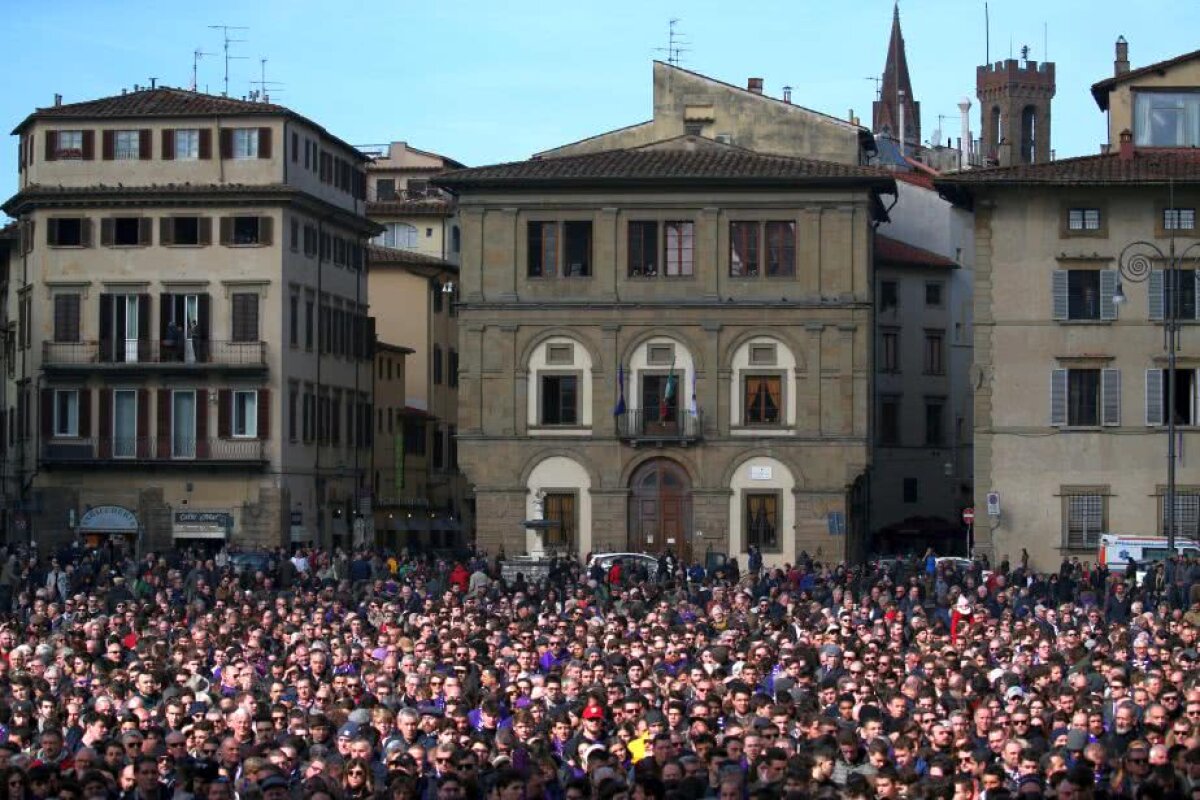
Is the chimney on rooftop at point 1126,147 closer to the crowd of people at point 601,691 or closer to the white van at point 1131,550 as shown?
the white van at point 1131,550

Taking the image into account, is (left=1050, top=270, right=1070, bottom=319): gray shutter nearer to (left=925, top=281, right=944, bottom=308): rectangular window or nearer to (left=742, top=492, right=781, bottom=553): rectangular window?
(left=742, top=492, right=781, bottom=553): rectangular window

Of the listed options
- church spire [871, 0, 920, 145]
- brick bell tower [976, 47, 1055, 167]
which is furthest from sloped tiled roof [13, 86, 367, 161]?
church spire [871, 0, 920, 145]

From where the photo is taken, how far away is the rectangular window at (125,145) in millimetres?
73438

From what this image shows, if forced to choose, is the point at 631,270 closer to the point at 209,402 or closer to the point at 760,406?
the point at 760,406

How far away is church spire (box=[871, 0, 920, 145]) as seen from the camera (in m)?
157

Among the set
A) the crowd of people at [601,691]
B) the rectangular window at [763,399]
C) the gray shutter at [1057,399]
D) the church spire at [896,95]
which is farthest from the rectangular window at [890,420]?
the church spire at [896,95]

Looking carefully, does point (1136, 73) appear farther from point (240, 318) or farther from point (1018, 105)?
point (1018, 105)

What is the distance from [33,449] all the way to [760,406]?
66.8ft

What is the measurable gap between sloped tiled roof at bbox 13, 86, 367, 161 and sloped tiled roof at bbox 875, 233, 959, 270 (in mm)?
19243

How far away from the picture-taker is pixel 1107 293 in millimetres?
64125

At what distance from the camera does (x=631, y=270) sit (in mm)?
68000

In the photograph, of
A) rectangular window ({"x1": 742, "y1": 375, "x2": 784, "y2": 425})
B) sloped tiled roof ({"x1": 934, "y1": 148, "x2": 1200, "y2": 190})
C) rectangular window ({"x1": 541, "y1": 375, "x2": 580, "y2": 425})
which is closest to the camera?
sloped tiled roof ({"x1": 934, "y1": 148, "x2": 1200, "y2": 190})

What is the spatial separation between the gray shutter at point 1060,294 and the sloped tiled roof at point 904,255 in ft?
63.8

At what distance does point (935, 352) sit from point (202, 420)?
25383mm
